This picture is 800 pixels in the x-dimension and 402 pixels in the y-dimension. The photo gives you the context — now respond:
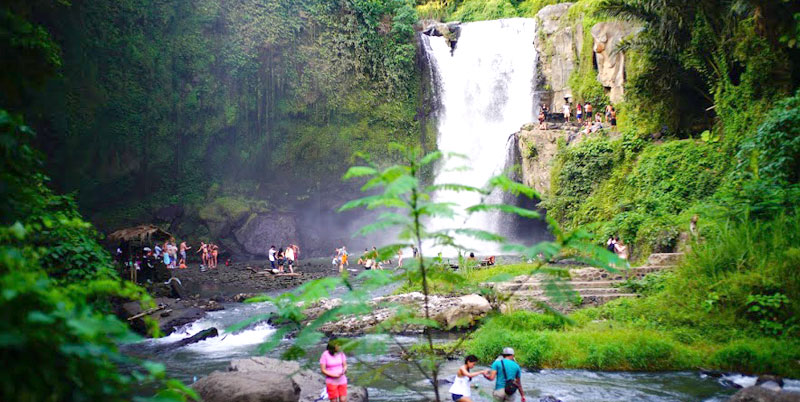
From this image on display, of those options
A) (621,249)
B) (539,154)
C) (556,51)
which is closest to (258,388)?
(621,249)

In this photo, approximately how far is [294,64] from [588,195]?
1936 centimetres

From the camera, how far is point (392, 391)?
31.2ft

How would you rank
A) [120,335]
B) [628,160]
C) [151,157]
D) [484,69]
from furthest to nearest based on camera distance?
[484,69] → [151,157] → [628,160] → [120,335]

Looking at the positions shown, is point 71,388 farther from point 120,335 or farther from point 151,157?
point 151,157

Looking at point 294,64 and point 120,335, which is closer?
point 120,335

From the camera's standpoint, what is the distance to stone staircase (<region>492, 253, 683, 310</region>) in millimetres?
13219

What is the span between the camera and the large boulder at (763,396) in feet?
22.5

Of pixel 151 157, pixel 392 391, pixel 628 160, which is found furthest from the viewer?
pixel 151 157

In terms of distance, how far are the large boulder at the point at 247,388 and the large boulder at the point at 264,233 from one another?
2192cm

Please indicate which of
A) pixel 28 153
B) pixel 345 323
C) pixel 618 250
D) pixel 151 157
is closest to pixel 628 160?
pixel 618 250

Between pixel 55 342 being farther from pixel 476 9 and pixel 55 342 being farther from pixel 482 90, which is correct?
pixel 476 9

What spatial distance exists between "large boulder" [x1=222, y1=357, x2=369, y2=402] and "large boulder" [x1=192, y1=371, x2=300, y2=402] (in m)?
0.14

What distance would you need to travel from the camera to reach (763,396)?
6953mm

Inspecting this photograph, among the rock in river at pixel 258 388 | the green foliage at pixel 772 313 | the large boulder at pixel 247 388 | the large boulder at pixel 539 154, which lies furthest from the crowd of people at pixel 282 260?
the green foliage at pixel 772 313
